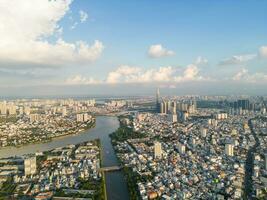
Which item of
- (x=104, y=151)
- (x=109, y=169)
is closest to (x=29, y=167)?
(x=109, y=169)

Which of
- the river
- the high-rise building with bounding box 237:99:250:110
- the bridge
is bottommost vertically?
the river

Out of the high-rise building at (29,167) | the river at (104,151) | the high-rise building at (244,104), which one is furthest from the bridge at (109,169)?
the high-rise building at (244,104)

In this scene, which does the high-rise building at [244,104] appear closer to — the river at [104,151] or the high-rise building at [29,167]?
the river at [104,151]

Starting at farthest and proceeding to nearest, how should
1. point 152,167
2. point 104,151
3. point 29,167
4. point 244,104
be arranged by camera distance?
point 244,104
point 104,151
point 152,167
point 29,167

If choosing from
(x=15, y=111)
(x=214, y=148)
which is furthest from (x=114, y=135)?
(x=15, y=111)

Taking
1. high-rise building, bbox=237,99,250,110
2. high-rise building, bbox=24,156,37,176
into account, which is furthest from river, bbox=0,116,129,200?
high-rise building, bbox=237,99,250,110

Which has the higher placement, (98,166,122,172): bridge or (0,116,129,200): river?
(98,166,122,172): bridge

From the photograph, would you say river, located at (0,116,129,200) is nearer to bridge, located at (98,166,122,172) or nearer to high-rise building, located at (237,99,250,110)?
bridge, located at (98,166,122,172)

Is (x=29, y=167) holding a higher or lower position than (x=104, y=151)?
higher

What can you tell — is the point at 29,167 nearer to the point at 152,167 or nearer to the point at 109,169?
the point at 109,169

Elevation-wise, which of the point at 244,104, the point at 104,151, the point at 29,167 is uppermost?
the point at 244,104

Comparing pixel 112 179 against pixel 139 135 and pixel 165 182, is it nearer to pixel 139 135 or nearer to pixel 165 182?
pixel 165 182

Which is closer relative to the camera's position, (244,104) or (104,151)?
(104,151)
